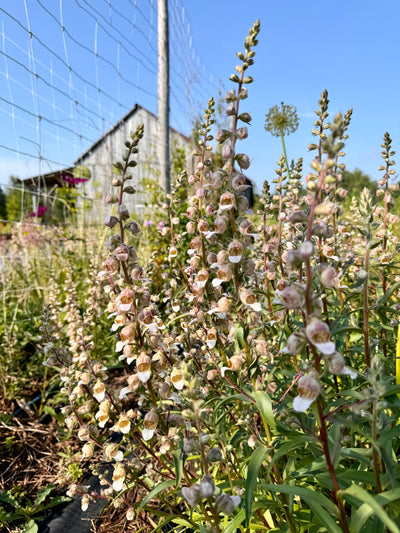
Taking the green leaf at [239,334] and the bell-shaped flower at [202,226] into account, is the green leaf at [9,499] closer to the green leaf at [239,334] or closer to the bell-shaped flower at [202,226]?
the green leaf at [239,334]

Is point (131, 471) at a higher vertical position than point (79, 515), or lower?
higher

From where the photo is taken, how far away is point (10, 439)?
2879 millimetres

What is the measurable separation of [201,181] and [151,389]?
112 centimetres

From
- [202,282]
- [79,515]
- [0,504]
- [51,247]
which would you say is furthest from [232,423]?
[51,247]

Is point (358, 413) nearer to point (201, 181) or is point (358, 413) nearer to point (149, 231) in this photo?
point (201, 181)

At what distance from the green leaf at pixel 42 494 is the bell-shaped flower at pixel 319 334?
2.33m

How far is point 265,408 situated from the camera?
1.29m

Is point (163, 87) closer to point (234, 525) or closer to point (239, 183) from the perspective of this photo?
point (239, 183)

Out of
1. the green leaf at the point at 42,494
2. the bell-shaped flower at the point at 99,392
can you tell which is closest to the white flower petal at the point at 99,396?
the bell-shaped flower at the point at 99,392

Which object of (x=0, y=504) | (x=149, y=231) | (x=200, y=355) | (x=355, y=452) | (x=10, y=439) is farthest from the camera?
(x=149, y=231)

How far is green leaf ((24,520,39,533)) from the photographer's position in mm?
2205

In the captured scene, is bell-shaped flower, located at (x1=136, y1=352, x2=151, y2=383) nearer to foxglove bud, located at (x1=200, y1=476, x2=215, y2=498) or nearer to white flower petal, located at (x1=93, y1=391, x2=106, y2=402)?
white flower petal, located at (x1=93, y1=391, x2=106, y2=402)

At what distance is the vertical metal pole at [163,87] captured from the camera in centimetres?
746

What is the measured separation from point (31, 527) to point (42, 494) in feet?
0.76
